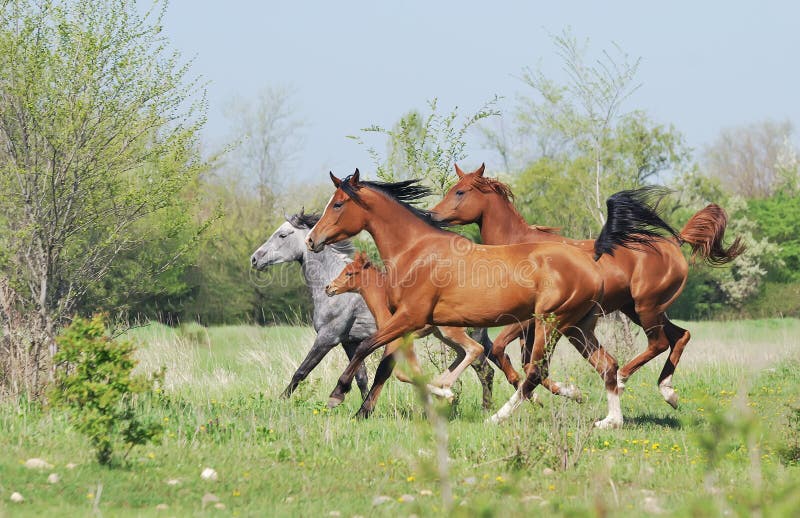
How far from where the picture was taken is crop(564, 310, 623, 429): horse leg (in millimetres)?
9008

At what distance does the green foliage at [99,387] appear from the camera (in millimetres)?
6414

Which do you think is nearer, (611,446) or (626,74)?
(611,446)

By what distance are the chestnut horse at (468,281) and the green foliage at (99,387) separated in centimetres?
271

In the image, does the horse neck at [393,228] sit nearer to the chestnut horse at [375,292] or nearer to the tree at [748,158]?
the chestnut horse at [375,292]

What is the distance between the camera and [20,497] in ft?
17.9

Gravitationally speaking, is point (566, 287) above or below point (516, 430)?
above

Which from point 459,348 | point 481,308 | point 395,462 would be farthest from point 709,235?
point 395,462

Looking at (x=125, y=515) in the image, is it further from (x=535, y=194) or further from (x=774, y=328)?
(x=535, y=194)

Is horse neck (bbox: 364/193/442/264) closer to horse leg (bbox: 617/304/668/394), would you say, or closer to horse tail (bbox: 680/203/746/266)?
horse leg (bbox: 617/304/668/394)

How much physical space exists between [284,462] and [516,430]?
1.66 m

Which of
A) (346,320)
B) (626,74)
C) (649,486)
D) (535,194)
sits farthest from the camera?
(535,194)

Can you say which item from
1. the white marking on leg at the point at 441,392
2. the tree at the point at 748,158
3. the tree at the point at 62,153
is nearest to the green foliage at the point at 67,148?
the tree at the point at 62,153

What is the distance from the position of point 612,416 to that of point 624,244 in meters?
1.77

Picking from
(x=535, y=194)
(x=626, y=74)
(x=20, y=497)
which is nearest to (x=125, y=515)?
(x=20, y=497)
